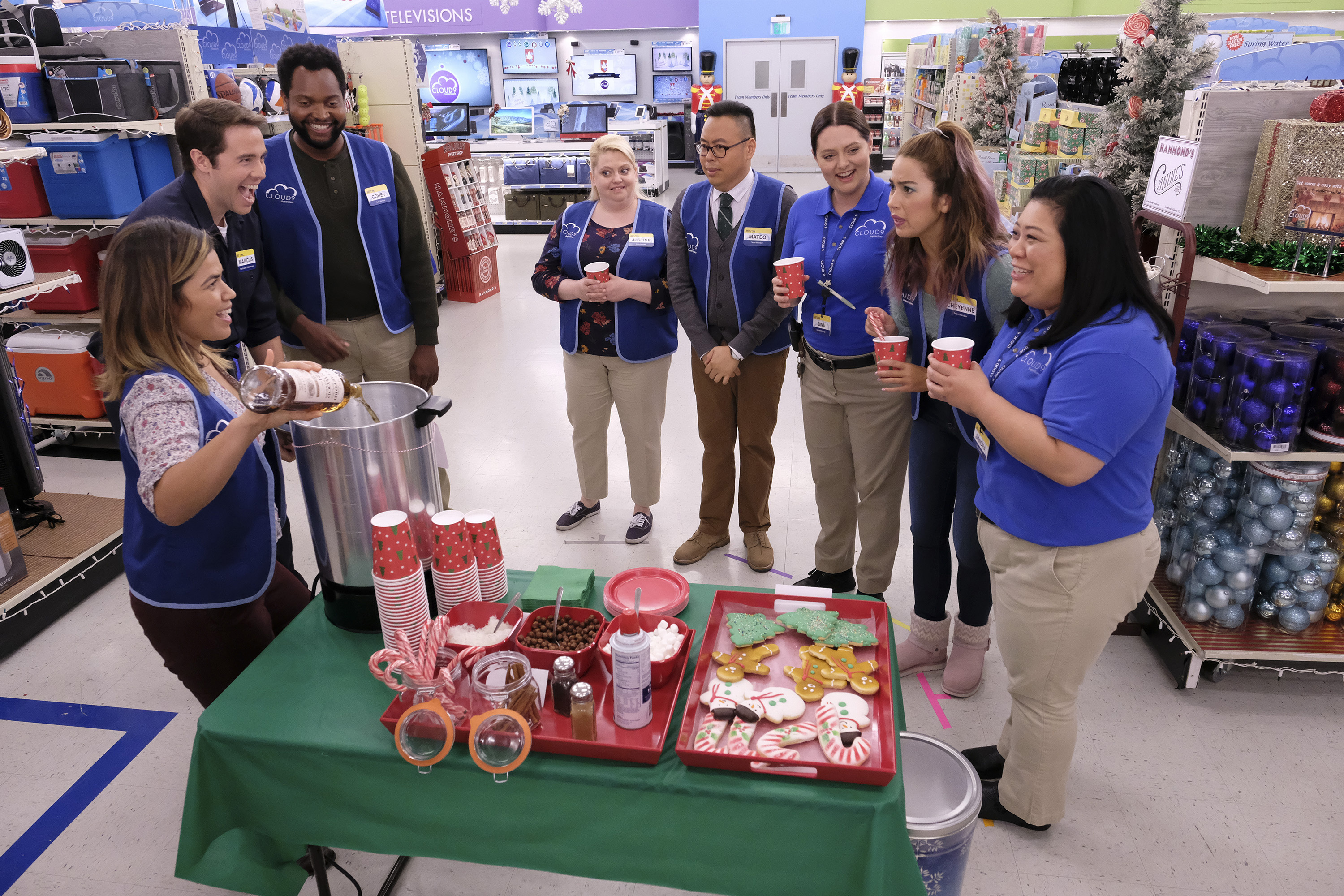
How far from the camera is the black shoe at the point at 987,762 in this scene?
235 centimetres

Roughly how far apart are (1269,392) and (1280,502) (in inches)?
15.6

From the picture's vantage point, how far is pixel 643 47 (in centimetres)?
1650

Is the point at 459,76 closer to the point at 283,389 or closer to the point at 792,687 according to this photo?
the point at 283,389

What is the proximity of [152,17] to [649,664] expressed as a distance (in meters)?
6.91

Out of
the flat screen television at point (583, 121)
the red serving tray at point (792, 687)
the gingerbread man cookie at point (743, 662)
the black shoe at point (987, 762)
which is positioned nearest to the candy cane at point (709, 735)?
the red serving tray at point (792, 687)

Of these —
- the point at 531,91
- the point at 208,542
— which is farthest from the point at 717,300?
the point at 531,91

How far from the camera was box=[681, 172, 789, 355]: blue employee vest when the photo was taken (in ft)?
9.91

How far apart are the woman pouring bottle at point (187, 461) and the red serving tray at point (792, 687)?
0.91 m

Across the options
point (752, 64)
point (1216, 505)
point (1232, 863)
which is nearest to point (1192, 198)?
point (1216, 505)

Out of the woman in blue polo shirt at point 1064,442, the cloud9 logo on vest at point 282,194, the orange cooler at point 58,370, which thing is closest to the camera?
the woman in blue polo shirt at point 1064,442

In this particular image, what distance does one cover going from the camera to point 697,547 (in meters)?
3.55

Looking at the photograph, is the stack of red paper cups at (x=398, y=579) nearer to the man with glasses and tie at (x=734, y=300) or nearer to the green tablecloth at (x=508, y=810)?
the green tablecloth at (x=508, y=810)

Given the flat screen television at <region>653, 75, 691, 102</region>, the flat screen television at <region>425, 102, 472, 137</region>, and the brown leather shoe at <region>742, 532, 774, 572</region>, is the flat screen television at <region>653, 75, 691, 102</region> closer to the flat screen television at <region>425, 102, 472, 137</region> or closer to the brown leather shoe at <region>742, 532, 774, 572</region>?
Result: the flat screen television at <region>425, 102, 472, 137</region>

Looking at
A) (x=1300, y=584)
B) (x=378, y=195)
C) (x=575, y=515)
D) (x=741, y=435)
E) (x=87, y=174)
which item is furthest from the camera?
(x=87, y=174)
